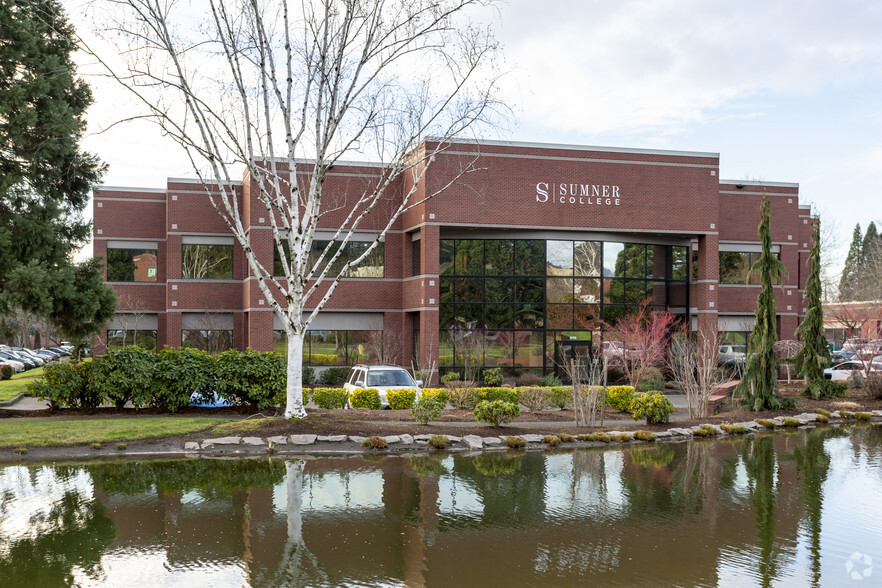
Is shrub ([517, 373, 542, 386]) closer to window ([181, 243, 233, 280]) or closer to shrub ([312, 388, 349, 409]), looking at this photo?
shrub ([312, 388, 349, 409])

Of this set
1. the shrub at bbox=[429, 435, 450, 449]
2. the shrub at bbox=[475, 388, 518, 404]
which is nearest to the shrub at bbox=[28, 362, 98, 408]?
the shrub at bbox=[429, 435, 450, 449]

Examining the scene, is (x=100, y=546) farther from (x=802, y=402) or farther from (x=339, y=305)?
(x=339, y=305)

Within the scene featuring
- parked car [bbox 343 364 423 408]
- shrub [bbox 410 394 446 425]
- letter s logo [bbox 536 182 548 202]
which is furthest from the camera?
letter s logo [bbox 536 182 548 202]

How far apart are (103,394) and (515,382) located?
17.2 metres

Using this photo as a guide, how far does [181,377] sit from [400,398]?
600cm

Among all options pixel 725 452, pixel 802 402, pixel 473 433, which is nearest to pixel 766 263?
pixel 802 402

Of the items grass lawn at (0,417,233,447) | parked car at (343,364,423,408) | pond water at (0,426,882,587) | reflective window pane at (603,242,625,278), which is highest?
reflective window pane at (603,242,625,278)

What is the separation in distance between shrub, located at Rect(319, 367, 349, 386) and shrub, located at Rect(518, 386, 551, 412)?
11.7m

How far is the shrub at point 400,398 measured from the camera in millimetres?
21062

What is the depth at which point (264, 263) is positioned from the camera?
32.3 metres

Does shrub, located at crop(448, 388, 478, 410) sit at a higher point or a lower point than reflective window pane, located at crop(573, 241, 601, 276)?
lower

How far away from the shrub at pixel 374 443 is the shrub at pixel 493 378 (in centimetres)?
1365

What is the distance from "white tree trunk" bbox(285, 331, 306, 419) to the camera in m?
15.9

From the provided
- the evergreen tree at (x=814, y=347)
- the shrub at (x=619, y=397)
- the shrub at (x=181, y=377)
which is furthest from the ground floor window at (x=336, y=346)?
the evergreen tree at (x=814, y=347)
